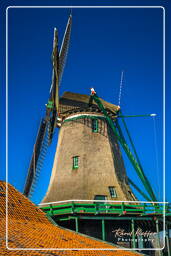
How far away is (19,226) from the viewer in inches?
470

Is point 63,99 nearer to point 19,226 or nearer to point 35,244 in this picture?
point 19,226

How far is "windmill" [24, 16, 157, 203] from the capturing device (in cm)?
1823

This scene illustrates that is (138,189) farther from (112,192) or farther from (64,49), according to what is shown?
(64,49)

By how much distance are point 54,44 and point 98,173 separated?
A: 795cm

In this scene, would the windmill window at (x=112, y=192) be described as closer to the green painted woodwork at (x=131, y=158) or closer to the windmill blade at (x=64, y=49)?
the green painted woodwork at (x=131, y=158)

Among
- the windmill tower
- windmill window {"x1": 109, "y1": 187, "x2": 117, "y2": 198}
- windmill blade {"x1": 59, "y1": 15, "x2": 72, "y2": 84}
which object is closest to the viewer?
windmill window {"x1": 109, "y1": 187, "x2": 117, "y2": 198}

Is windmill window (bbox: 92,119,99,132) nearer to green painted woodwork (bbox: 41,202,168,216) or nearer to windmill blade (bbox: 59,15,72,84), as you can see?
windmill blade (bbox: 59,15,72,84)

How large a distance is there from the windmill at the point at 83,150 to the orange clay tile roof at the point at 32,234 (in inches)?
142

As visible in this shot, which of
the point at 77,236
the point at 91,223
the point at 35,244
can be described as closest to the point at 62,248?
the point at 35,244

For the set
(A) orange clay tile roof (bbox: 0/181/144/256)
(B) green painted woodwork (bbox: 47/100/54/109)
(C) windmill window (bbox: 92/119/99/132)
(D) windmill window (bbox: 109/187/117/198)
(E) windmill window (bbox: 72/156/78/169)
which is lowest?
(A) orange clay tile roof (bbox: 0/181/144/256)

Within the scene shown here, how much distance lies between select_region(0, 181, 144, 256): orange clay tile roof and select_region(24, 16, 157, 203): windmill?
360 cm

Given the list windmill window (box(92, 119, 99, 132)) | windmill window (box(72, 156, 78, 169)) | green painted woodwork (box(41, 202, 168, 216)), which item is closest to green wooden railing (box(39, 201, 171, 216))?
green painted woodwork (box(41, 202, 168, 216))

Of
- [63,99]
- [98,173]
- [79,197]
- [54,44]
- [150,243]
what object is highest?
[54,44]

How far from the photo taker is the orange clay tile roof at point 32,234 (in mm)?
9398
